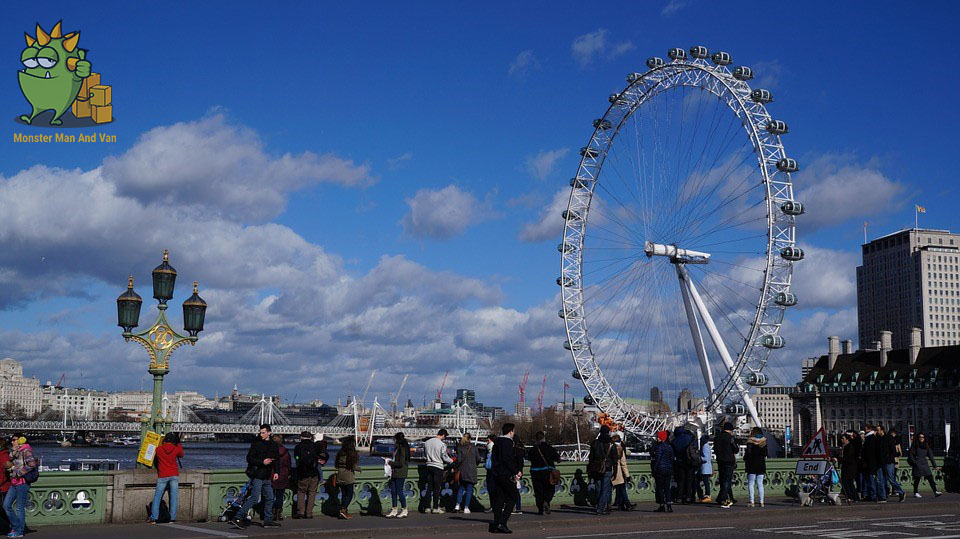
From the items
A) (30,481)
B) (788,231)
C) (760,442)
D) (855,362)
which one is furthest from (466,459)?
(855,362)

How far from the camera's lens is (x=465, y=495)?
25.4m

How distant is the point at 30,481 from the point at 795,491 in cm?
2152

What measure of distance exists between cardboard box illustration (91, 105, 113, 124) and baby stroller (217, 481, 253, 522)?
19.1 m

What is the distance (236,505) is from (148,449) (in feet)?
7.56

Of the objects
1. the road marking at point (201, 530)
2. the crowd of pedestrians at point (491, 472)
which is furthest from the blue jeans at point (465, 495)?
the road marking at point (201, 530)

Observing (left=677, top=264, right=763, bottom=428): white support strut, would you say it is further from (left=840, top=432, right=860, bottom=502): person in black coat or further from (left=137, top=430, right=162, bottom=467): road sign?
(left=137, top=430, right=162, bottom=467): road sign

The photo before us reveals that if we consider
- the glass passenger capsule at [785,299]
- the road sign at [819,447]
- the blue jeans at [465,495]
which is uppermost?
the glass passenger capsule at [785,299]

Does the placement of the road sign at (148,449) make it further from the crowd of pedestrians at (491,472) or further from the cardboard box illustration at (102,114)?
the cardboard box illustration at (102,114)

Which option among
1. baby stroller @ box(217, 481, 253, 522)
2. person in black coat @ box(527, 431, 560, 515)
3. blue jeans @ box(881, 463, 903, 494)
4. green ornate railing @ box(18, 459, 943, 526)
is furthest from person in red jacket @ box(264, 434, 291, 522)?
blue jeans @ box(881, 463, 903, 494)

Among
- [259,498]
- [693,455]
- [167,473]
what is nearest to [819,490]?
[693,455]

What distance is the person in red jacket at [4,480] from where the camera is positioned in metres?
19.4

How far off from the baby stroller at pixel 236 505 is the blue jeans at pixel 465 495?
5.36m

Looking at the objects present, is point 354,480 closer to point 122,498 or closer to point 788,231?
point 122,498

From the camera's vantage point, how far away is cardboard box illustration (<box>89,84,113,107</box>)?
3731 centimetres
